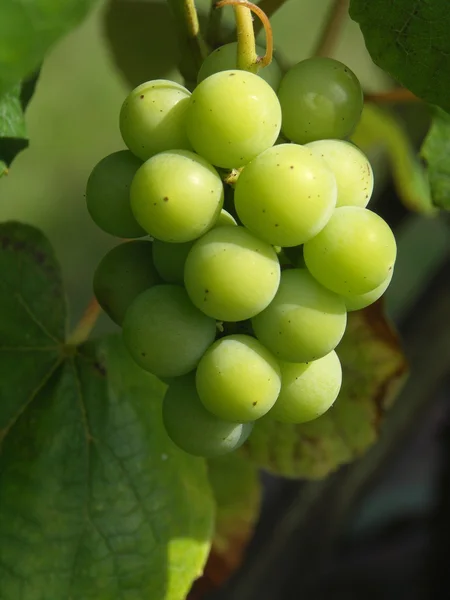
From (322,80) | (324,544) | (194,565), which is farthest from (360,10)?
(324,544)

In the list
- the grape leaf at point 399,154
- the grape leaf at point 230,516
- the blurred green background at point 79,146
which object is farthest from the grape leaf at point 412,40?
the blurred green background at point 79,146

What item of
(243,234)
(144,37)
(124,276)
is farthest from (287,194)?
(144,37)

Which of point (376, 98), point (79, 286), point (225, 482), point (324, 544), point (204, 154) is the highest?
point (204, 154)

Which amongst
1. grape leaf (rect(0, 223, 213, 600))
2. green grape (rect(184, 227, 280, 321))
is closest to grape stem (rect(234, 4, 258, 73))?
green grape (rect(184, 227, 280, 321))

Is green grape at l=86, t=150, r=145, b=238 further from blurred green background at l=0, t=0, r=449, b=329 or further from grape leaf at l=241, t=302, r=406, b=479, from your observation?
blurred green background at l=0, t=0, r=449, b=329

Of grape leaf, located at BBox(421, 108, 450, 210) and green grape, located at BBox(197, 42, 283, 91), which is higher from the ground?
green grape, located at BBox(197, 42, 283, 91)

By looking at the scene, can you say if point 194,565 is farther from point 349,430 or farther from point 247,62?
point 247,62
